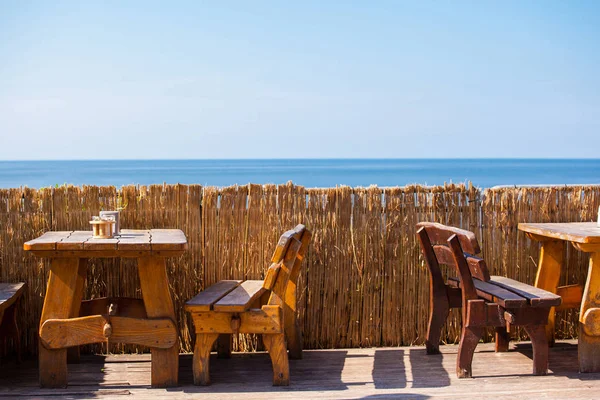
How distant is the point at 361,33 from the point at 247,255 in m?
54.5

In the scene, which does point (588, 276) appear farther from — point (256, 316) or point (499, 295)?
point (256, 316)

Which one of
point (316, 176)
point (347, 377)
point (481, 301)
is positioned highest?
point (481, 301)

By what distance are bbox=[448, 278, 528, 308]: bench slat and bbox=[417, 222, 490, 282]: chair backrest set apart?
16 cm

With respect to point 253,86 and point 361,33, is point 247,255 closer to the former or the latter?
point 361,33

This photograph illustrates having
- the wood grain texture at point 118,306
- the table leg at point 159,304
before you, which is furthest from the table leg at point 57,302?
the wood grain texture at point 118,306

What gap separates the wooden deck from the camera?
14.6 ft

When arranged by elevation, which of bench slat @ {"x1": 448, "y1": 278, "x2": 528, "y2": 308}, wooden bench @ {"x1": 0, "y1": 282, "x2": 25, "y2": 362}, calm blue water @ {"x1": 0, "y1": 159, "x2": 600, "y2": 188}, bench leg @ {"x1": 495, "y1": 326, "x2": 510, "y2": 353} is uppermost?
bench slat @ {"x1": 448, "y1": 278, "x2": 528, "y2": 308}

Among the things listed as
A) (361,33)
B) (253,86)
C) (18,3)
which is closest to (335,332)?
(18,3)

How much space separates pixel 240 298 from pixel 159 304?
20.4 inches

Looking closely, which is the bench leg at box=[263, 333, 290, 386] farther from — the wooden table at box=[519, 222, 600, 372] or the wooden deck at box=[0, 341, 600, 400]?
the wooden table at box=[519, 222, 600, 372]

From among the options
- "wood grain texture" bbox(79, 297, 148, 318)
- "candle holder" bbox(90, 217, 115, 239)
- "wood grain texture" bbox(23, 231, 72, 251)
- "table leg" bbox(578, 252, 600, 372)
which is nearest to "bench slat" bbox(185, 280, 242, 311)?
"wood grain texture" bbox(79, 297, 148, 318)

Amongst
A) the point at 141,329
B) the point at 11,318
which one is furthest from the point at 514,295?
the point at 11,318

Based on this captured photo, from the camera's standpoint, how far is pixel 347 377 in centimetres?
484

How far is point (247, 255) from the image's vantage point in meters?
5.53
